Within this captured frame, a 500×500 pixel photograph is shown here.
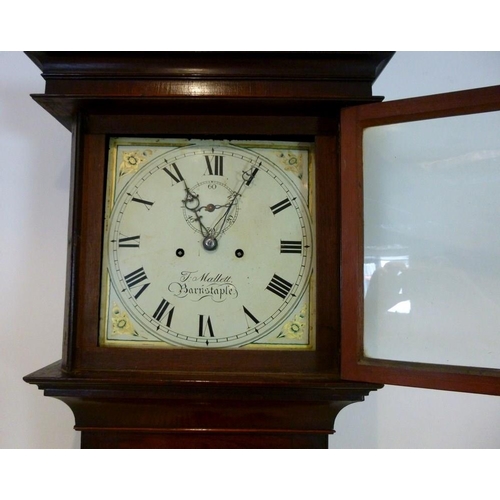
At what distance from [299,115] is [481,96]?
0.30 metres

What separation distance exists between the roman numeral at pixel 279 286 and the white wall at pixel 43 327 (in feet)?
1.39

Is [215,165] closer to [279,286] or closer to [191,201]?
[191,201]

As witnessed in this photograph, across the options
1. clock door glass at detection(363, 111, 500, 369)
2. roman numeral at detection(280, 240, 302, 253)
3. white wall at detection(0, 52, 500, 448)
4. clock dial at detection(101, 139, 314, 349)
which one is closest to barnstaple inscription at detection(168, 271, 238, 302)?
clock dial at detection(101, 139, 314, 349)

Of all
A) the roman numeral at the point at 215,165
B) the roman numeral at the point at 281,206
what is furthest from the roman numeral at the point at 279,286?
the roman numeral at the point at 215,165

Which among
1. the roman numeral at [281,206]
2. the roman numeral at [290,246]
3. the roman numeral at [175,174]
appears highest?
the roman numeral at [175,174]

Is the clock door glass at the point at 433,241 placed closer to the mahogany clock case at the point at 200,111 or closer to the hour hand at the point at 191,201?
the mahogany clock case at the point at 200,111

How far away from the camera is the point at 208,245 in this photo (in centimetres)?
83

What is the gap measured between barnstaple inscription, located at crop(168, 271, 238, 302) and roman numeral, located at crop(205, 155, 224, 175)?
0.19 metres

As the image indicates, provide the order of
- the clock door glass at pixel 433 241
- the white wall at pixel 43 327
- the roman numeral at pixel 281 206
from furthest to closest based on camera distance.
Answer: the white wall at pixel 43 327 → the roman numeral at pixel 281 206 → the clock door glass at pixel 433 241

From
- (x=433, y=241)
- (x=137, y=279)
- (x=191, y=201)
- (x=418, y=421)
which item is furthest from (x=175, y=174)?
(x=418, y=421)

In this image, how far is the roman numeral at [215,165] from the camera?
0.86 meters

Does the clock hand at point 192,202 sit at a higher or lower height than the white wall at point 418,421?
higher

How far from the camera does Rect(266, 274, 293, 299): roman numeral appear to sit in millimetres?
834

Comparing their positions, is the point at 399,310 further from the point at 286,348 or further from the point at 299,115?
the point at 299,115
